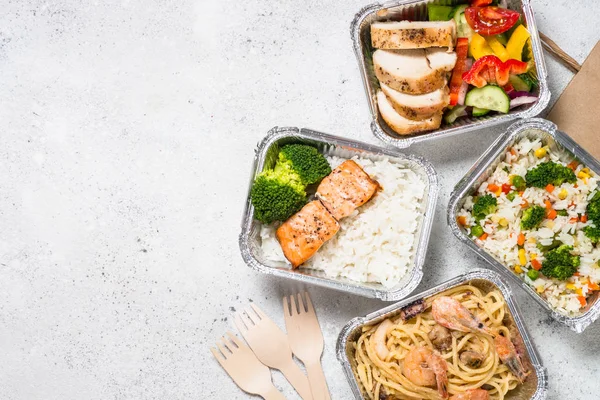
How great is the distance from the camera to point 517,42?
3867mm

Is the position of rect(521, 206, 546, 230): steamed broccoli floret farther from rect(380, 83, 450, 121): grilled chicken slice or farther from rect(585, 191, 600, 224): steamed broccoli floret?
rect(380, 83, 450, 121): grilled chicken slice

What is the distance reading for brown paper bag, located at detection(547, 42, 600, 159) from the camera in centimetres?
397

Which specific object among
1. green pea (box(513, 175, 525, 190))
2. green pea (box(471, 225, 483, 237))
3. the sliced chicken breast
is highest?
the sliced chicken breast

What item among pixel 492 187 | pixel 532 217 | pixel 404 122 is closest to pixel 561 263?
pixel 532 217

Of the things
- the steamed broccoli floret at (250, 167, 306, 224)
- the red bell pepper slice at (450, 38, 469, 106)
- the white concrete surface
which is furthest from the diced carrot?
the steamed broccoli floret at (250, 167, 306, 224)

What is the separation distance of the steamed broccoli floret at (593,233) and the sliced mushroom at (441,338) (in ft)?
3.15

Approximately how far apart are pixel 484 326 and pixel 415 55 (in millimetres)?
1593

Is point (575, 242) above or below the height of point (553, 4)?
below

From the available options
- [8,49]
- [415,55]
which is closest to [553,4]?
[415,55]

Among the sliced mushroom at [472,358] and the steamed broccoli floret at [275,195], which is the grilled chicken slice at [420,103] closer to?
the steamed broccoli floret at [275,195]

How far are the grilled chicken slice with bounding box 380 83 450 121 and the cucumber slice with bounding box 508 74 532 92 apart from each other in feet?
1.34

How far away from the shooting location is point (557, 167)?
12.3 feet

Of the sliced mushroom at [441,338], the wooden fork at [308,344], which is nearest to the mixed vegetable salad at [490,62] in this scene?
the sliced mushroom at [441,338]

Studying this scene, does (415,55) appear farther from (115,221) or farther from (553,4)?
(115,221)
